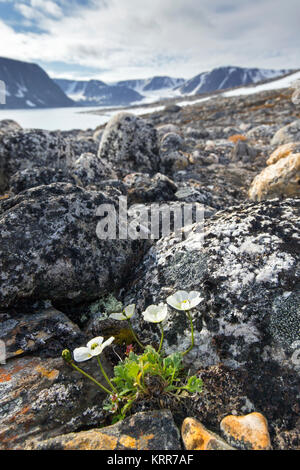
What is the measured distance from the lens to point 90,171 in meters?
7.16

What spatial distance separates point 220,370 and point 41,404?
5.47ft

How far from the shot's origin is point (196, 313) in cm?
300

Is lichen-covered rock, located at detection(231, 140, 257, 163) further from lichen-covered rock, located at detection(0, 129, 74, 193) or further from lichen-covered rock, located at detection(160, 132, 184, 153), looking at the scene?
lichen-covered rock, located at detection(0, 129, 74, 193)

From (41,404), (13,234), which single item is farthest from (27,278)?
(41,404)

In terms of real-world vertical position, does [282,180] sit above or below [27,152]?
below

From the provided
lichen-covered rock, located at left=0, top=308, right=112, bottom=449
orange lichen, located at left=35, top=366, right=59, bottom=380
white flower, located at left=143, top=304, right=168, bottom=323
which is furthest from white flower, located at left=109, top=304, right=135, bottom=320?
orange lichen, located at left=35, top=366, right=59, bottom=380

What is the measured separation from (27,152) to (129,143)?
11.2 feet

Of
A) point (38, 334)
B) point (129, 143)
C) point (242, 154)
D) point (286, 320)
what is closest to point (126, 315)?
point (38, 334)

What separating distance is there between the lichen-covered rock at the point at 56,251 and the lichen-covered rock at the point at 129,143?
5575 mm

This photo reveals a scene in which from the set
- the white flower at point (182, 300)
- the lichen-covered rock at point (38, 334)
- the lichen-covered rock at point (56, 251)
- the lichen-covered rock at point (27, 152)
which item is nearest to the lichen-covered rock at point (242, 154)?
the lichen-covered rock at point (27, 152)

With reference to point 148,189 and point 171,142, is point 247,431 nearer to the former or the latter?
point 148,189

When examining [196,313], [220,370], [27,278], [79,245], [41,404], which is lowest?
[41,404]

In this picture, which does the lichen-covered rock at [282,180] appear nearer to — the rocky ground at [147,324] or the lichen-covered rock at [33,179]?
the rocky ground at [147,324]
